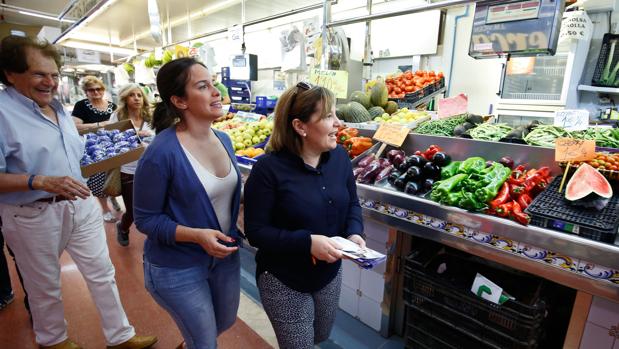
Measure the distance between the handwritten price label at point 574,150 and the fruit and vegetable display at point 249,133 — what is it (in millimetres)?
2399

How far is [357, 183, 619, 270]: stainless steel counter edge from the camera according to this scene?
4.21 ft

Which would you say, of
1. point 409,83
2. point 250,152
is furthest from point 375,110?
point 250,152

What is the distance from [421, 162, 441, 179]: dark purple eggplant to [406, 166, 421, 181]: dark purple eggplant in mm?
51

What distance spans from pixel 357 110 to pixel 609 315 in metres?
2.19

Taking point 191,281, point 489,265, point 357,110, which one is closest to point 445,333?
point 489,265

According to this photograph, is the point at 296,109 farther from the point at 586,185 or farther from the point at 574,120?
the point at 574,120

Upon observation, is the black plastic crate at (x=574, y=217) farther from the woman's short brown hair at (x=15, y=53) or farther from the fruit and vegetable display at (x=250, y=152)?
the woman's short brown hair at (x=15, y=53)

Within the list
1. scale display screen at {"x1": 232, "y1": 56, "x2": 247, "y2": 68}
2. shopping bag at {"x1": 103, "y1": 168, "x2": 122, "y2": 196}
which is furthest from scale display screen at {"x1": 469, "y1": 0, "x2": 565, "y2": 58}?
shopping bag at {"x1": 103, "y1": 168, "x2": 122, "y2": 196}

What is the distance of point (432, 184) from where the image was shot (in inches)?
77.4

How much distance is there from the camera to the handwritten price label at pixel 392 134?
8.13 ft

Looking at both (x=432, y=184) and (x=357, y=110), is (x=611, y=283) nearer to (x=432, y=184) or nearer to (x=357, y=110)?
(x=432, y=184)

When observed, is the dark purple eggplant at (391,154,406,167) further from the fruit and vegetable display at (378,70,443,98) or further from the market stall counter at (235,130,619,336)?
the fruit and vegetable display at (378,70,443,98)

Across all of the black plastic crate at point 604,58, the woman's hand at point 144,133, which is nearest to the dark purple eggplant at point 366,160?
the woman's hand at point 144,133

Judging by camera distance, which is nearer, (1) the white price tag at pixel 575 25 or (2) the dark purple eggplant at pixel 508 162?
(2) the dark purple eggplant at pixel 508 162
